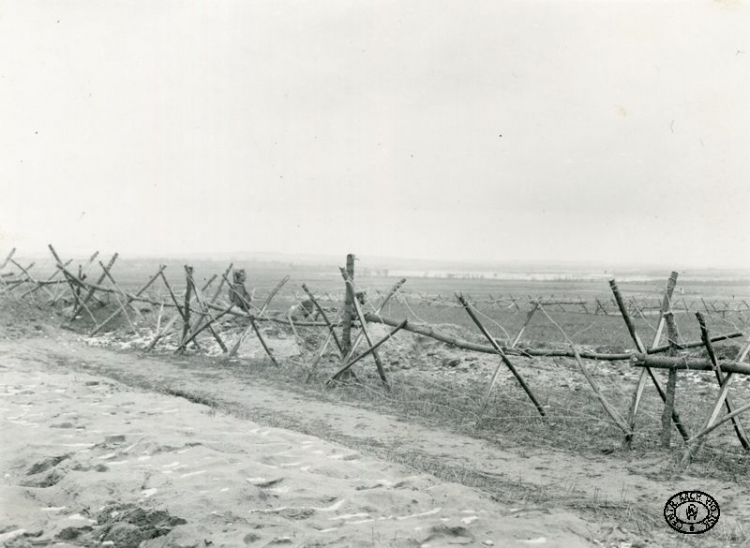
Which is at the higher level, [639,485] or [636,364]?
[636,364]

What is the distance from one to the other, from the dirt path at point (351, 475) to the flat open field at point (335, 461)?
2 centimetres

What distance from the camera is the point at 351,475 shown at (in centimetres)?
546

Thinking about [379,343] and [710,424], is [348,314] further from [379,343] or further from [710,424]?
[710,424]

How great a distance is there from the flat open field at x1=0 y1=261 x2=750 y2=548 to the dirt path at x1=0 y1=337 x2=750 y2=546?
2cm

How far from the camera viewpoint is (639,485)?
5.70m

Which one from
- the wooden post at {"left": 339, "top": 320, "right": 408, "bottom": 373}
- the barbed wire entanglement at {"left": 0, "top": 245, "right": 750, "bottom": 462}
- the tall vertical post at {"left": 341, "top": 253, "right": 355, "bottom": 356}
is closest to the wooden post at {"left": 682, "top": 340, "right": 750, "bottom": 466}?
the barbed wire entanglement at {"left": 0, "top": 245, "right": 750, "bottom": 462}

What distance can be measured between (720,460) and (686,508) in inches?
64.8

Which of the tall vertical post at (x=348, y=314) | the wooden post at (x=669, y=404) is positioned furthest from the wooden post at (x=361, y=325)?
the wooden post at (x=669, y=404)

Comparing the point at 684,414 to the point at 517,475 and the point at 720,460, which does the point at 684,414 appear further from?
the point at 517,475

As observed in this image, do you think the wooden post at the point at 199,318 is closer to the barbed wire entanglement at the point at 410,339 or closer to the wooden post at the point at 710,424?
the barbed wire entanglement at the point at 410,339

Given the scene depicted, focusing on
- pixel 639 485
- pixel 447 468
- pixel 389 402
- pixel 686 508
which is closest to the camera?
pixel 686 508

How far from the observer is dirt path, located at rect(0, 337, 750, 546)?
4344 mm

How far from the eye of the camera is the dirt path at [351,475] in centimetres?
434

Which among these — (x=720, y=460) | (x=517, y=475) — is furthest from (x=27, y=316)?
(x=720, y=460)
